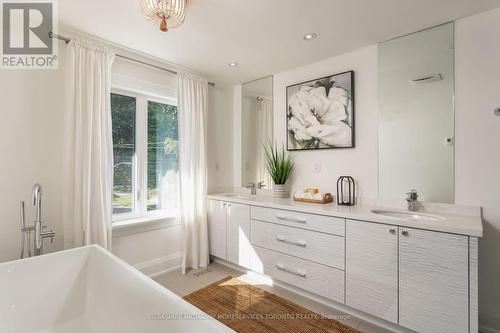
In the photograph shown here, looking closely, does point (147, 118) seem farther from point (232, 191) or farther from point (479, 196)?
point (479, 196)

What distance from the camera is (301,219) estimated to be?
229 cm

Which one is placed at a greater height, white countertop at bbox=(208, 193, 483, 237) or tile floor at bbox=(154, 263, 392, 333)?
white countertop at bbox=(208, 193, 483, 237)

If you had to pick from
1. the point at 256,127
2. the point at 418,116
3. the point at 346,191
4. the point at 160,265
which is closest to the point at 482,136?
the point at 418,116

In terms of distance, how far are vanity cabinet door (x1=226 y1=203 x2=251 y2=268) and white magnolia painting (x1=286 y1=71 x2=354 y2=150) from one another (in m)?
0.98

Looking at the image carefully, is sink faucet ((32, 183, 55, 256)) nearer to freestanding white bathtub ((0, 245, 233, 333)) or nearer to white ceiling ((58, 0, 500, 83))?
freestanding white bathtub ((0, 245, 233, 333))

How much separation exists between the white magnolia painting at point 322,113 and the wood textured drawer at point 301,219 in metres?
0.85

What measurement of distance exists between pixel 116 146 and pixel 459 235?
3028mm

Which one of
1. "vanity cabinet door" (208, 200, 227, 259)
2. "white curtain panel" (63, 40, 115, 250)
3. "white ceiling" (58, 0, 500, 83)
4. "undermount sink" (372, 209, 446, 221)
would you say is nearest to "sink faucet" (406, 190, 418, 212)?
"undermount sink" (372, 209, 446, 221)

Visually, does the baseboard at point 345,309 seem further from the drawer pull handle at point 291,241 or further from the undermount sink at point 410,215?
the undermount sink at point 410,215

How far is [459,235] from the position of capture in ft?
5.08

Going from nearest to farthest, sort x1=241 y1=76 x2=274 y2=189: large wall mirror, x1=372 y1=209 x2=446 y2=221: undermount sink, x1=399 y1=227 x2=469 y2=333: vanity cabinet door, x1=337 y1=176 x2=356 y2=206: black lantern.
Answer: x1=399 y1=227 x2=469 y2=333: vanity cabinet door < x1=372 y1=209 x2=446 y2=221: undermount sink < x1=337 y1=176 x2=356 y2=206: black lantern < x1=241 y1=76 x2=274 y2=189: large wall mirror

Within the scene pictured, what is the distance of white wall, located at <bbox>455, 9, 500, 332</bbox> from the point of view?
1.82 metres

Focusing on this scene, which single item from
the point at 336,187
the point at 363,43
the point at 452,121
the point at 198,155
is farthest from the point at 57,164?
the point at 452,121

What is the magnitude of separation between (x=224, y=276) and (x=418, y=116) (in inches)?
99.8
